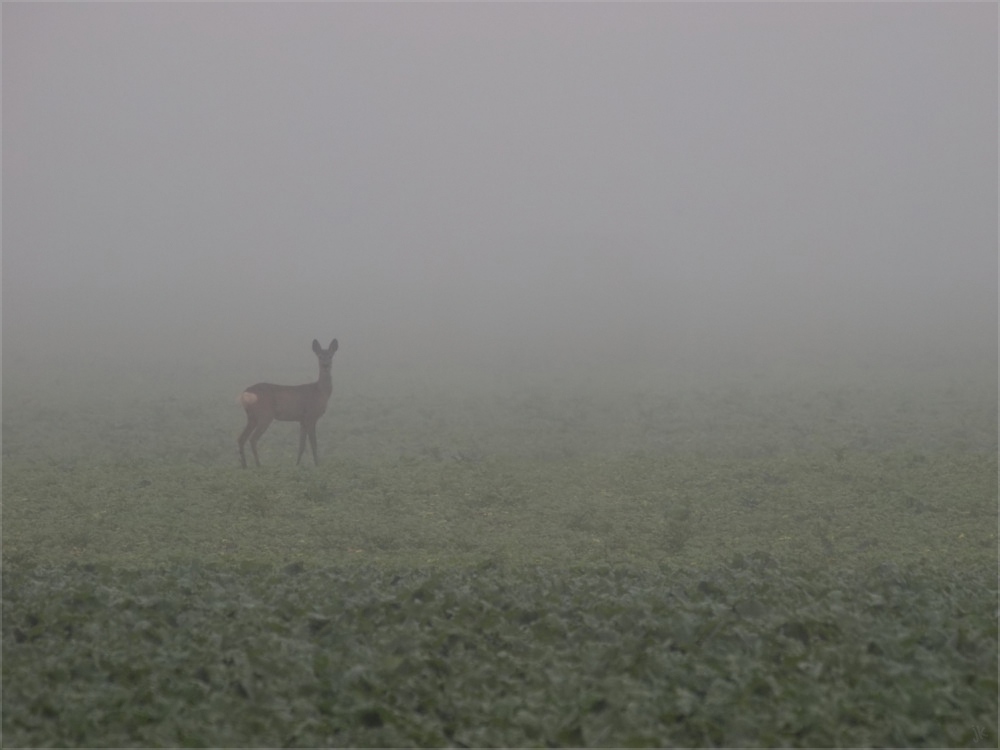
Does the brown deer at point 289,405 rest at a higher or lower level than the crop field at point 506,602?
higher

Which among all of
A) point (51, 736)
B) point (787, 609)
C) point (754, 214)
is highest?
point (754, 214)

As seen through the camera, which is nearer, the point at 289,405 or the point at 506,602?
the point at 506,602

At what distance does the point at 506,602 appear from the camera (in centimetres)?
806

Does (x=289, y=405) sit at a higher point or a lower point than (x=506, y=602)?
higher

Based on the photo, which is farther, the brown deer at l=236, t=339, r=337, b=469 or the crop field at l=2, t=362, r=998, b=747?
the brown deer at l=236, t=339, r=337, b=469

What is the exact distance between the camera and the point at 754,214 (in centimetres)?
8625

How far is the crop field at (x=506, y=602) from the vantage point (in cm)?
641

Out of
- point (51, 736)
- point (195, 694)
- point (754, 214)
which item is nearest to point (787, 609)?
point (195, 694)

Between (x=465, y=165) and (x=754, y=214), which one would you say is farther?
(x=465, y=165)

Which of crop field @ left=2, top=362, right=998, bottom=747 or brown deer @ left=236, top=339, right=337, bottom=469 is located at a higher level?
brown deer @ left=236, top=339, right=337, bottom=469

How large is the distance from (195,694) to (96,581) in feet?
8.07

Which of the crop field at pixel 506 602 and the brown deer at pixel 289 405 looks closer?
the crop field at pixel 506 602

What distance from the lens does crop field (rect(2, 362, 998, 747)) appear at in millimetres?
6406

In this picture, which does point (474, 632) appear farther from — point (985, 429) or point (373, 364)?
point (373, 364)
